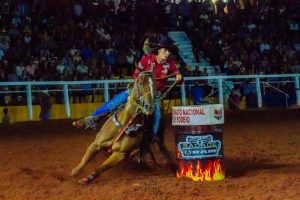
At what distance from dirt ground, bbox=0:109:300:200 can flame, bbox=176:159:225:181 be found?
21cm

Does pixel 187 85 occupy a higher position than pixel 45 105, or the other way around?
pixel 187 85

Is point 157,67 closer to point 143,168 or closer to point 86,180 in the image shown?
point 143,168

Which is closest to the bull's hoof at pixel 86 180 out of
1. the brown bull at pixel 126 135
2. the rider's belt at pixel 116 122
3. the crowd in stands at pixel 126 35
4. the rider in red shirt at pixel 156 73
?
the brown bull at pixel 126 135

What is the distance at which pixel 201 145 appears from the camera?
8.00m

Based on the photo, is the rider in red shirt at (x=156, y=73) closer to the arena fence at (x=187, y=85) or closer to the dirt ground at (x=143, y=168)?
the dirt ground at (x=143, y=168)

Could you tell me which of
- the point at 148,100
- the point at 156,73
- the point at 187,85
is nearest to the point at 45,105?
the point at 187,85

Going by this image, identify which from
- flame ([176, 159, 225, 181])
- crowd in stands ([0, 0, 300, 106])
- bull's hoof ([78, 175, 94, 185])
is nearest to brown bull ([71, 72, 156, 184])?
bull's hoof ([78, 175, 94, 185])

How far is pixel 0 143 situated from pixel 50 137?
3.78 ft

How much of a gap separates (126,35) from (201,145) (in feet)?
51.9

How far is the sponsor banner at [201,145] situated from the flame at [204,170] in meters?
0.08

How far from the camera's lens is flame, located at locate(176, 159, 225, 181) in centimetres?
807

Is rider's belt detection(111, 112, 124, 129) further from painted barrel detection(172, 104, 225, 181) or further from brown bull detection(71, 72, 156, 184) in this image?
painted barrel detection(172, 104, 225, 181)

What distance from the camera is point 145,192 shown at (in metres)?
7.09

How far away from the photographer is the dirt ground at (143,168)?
711cm
